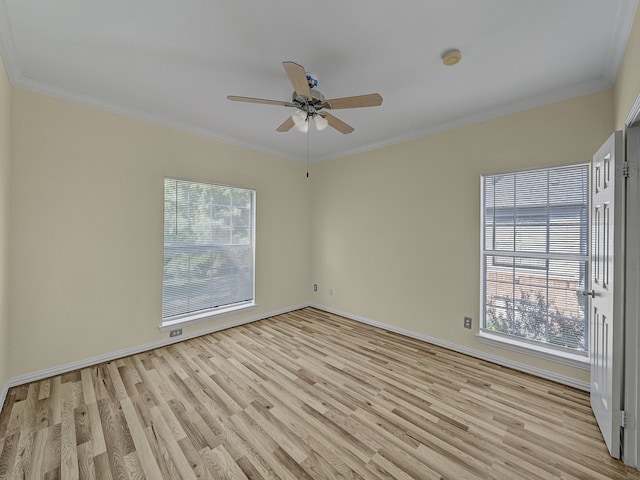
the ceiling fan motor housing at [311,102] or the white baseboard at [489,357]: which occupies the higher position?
the ceiling fan motor housing at [311,102]

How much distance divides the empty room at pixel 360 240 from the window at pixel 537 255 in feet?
0.07

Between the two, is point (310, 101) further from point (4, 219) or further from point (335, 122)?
point (4, 219)

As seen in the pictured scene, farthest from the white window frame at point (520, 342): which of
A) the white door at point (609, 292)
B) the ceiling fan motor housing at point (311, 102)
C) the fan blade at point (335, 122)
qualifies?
the ceiling fan motor housing at point (311, 102)

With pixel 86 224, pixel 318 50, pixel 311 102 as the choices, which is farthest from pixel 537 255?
pixel 86 224

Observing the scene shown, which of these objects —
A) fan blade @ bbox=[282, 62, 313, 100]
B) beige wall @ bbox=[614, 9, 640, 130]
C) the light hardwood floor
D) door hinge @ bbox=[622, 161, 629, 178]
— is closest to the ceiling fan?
fan blade @ bbox=[282, 62, 313, 100]

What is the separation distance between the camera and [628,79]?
1735 mm

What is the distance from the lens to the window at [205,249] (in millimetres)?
3323

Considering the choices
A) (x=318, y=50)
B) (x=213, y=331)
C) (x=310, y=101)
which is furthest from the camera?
(x=213, y=331)

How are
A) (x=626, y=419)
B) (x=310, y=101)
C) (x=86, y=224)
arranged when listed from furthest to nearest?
(x=86, y=224), (x=310, y=101), (x=626, y=419)

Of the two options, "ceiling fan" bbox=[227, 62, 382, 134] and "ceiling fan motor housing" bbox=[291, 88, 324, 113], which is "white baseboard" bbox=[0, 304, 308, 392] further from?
"ceiling fan motor housing" bbox=[291, 88, 324, 113]

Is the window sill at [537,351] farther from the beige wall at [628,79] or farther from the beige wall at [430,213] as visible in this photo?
the beige wall at [628,79]

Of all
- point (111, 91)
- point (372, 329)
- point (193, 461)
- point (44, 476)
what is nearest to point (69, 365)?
point (44, 476)

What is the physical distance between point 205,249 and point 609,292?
3944 mm

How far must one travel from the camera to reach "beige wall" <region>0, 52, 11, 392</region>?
6.71ft
